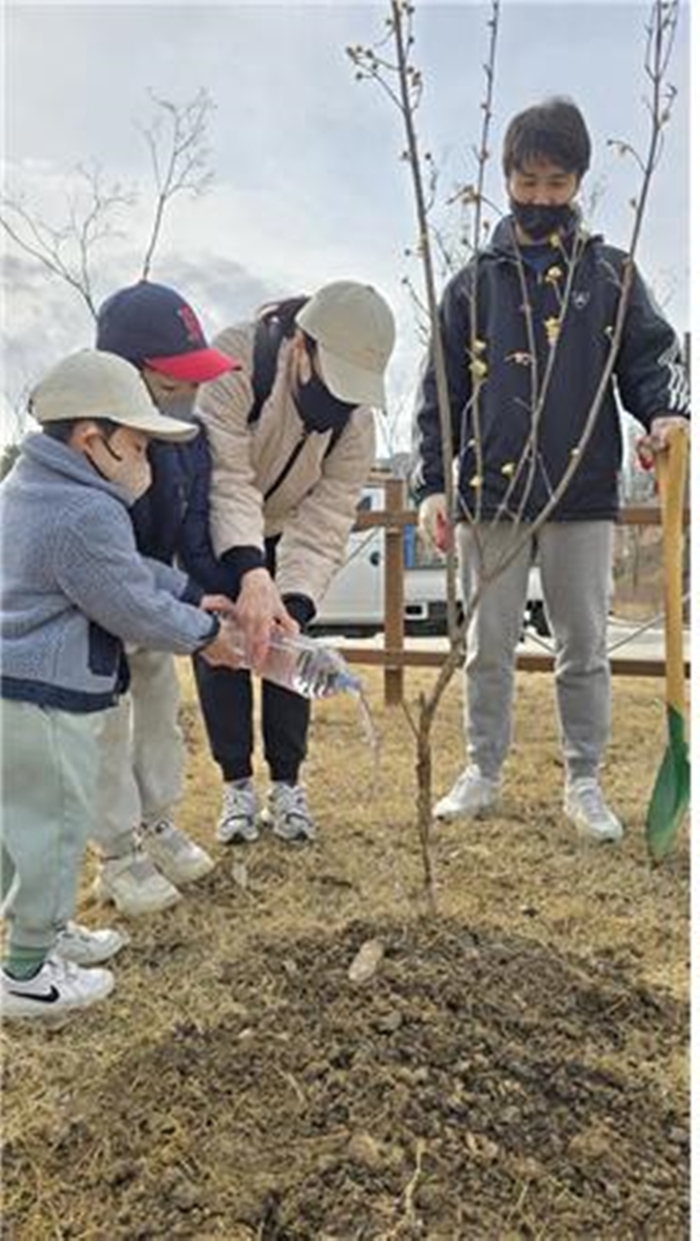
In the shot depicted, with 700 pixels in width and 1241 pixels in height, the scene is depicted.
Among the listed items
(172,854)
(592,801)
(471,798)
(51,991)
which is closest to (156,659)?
(172,854)

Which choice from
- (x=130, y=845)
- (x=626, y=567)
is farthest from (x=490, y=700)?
(x=626, y=567)

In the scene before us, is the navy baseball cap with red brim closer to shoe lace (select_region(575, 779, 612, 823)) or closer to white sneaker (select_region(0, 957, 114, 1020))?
white sneaker (select_region(0, 957, 114, 1020))

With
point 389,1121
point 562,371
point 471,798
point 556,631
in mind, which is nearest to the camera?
point 389,1121

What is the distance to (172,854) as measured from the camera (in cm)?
253

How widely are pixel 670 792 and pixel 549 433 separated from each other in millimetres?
961

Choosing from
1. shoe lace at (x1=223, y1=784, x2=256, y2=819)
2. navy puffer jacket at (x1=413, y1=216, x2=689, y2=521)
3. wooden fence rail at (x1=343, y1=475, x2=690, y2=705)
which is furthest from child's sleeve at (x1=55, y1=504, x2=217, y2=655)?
wooden fence rail at (x1=343, y1=475, x2=690, y2=705)

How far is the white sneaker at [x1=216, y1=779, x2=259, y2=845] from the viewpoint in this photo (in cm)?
277

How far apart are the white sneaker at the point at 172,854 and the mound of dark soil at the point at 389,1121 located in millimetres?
658

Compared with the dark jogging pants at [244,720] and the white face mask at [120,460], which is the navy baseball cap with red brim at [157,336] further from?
the dark jogging pants at [244,720]

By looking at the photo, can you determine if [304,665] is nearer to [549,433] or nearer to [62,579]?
[62,579]

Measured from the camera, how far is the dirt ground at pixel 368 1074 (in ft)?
4.44

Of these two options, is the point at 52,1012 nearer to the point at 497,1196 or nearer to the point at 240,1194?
the point at 240,1194

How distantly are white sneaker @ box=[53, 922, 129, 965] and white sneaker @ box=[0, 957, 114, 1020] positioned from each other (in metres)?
0.10

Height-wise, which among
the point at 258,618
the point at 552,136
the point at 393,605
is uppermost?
the point at 552,136
